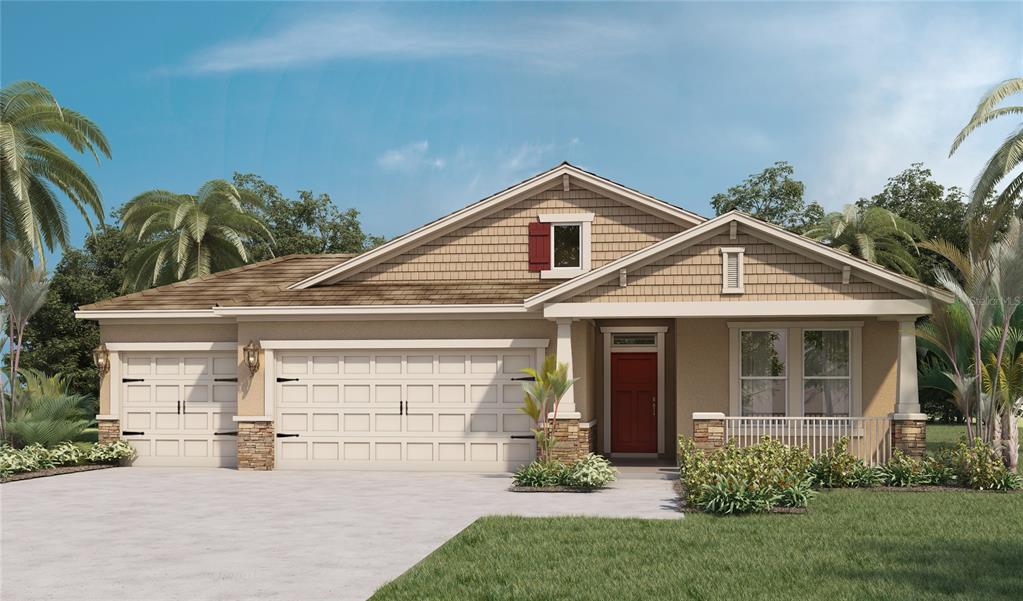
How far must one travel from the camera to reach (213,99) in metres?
66.1

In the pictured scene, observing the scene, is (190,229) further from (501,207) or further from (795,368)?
(795,368)

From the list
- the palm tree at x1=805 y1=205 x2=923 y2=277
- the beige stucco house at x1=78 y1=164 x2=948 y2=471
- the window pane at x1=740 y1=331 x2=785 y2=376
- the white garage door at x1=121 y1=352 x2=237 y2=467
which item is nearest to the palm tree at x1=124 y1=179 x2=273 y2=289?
the beige stucco house at x1=78 y1=164 x2=948 y2=471

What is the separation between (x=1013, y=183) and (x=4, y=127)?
23368mm

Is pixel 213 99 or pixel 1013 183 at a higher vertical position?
pixel 213 99

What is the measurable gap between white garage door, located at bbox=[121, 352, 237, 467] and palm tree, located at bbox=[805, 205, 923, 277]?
23.2 meters

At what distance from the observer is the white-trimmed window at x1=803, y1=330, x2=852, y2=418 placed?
17516 millimetres

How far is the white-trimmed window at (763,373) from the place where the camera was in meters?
17.6

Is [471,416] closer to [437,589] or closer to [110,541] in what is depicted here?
[110,541]

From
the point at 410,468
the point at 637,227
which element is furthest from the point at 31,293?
the point at 637,227

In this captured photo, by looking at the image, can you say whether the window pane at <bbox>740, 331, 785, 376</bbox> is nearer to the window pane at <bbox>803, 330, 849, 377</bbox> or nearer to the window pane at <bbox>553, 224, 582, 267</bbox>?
the window pane at <bbox>803, 330, 849, 377</bbox>

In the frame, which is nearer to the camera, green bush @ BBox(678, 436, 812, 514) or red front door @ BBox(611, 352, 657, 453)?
green bush @ BBox(678, 436, 812, 514)

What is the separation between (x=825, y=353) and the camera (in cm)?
1762

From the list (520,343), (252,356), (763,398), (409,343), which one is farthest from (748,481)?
(252,356)

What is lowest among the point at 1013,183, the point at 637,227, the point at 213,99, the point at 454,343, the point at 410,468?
the point at 410,468
